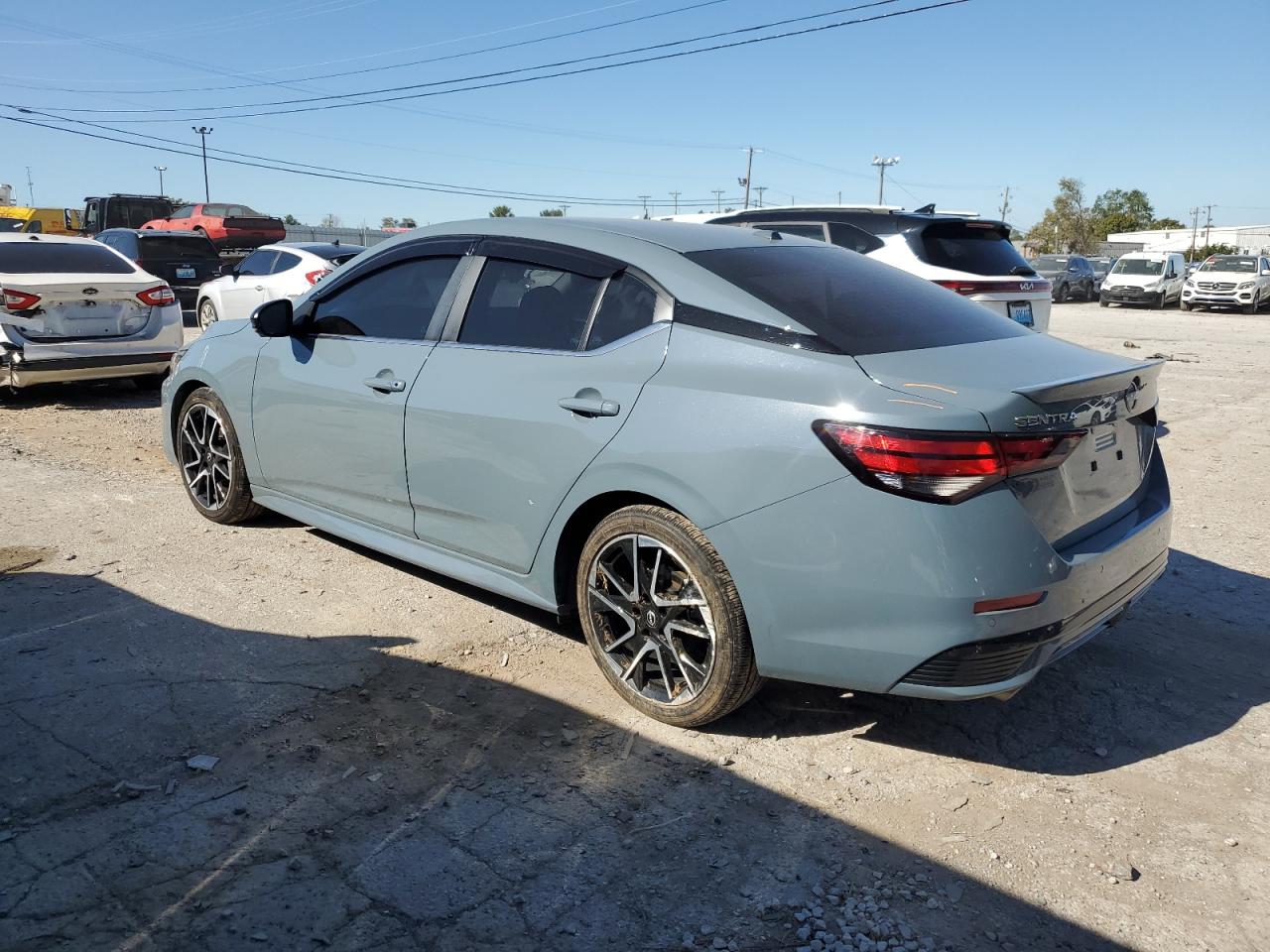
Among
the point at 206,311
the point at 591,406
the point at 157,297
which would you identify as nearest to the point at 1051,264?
the point at 206,311

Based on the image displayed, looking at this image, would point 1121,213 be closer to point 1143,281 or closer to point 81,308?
point 1143,281

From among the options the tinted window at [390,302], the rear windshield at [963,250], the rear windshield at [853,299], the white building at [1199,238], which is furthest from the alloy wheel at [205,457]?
the white building at [1199,238]

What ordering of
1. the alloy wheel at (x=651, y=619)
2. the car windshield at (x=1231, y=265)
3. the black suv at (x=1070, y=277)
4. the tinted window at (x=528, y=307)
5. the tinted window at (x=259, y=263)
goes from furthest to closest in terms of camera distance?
the black suv at (x=1070, y=277) → the car windshield at (x=1231, y=265) → the tinted window at (x=259, y=263) → the tinted window at (x=528, y=307) → the alloy wheel at (x=651, y=619)

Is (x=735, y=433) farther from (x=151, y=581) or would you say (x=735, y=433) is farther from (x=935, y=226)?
(x=935, y=226)

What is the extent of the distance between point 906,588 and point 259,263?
13.0m

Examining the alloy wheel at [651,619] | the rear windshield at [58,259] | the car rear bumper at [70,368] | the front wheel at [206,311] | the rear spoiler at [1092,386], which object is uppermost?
the rear windshield at [58,259]

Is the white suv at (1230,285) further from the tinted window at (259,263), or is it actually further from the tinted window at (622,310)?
the tinted window at (622,310)

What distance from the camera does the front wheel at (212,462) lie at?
527 centimetres

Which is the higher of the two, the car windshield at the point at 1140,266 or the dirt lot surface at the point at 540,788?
the car windshield at the point at 1140,266

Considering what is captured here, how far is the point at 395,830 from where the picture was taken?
281 centimetres

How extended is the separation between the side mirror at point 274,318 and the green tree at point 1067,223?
97.4m

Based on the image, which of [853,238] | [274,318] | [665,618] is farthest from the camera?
[853,238]

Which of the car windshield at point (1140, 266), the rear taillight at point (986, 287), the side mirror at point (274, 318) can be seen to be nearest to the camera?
the side mirror at point (274, 318)

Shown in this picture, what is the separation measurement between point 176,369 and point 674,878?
14.4ft
